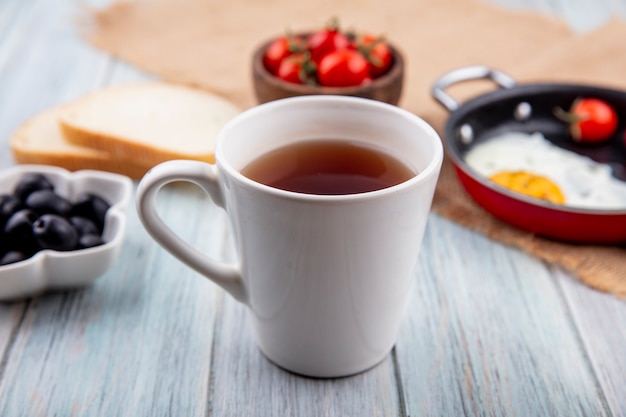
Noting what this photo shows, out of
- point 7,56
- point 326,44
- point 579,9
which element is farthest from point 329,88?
point 579,9

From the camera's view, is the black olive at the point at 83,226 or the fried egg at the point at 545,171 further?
the fried egg at the point at 545,171

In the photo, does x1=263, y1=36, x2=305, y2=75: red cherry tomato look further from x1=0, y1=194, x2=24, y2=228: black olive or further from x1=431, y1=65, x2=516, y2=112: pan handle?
x1=0, y1=194, x2=24, y2=228: black olive

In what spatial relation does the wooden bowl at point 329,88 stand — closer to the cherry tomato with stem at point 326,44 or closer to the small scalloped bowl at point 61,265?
the cherry tomato with stem at point 326,44

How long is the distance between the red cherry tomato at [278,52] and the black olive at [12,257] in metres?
0.68

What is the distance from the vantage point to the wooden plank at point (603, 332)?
3.10 ft

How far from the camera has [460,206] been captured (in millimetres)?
1330

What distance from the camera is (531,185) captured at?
1.28 meters

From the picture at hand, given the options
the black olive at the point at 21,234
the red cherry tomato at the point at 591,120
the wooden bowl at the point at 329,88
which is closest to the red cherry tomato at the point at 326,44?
the wooden bowl at the point at 329,88

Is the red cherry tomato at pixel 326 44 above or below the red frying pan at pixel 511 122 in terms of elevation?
above

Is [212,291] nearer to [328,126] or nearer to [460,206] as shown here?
[328,126]

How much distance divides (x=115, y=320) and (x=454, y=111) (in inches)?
30.3

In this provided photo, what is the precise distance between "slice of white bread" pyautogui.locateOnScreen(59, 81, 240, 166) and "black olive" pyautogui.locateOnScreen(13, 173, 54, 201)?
273 millimetres

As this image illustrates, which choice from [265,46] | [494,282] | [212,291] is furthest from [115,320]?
[265,46]

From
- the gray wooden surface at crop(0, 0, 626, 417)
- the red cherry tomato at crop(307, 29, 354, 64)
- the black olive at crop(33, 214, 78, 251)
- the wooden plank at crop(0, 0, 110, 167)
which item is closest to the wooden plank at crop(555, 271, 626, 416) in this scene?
the gray wooden surface at crop(0, 0, 626, 417)
